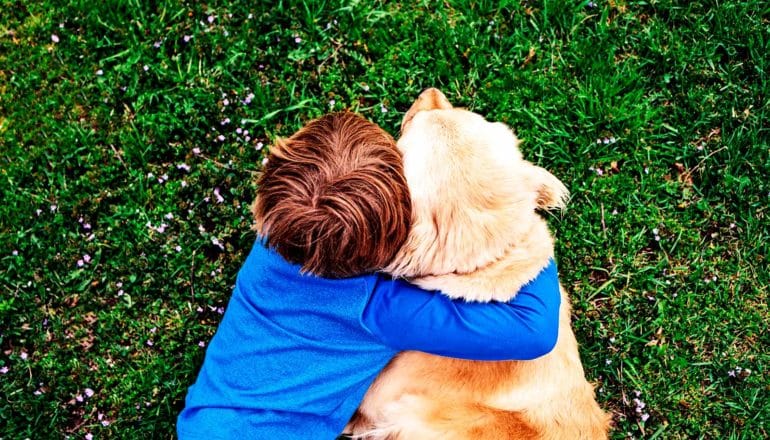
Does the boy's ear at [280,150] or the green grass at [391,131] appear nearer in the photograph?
the boy's ear at [280,150]

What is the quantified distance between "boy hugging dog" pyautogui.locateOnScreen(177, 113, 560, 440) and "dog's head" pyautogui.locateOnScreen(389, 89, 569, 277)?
80mm

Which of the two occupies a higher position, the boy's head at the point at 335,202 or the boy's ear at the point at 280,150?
the boy's ear at the point at 280,150

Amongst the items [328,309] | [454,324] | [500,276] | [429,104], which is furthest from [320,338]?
[429,104]

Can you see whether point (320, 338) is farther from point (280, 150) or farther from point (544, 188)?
point (544, 188)

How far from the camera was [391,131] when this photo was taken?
4.15m

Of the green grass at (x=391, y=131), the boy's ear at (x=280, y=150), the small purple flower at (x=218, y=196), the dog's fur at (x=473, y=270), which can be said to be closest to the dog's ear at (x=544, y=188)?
the dog's fur at (x=473, y=270)

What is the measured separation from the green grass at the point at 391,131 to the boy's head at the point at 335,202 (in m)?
1.62

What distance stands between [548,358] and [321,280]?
1225 millimetres

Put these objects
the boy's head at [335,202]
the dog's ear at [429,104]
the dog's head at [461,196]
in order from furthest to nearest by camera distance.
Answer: the dog's ear at [429,104] → the dog's head at [461,196] → the boy's head at [335,202]

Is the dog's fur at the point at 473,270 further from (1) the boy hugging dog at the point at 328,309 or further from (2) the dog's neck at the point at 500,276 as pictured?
(1) the boy hugging dog at the point at 328,309

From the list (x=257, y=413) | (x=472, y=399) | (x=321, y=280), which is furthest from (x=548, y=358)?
(x=257, y=413)

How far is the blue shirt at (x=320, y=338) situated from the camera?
8.85ft

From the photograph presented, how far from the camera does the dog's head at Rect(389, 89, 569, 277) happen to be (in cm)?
248

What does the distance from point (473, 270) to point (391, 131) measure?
177 centimetres
